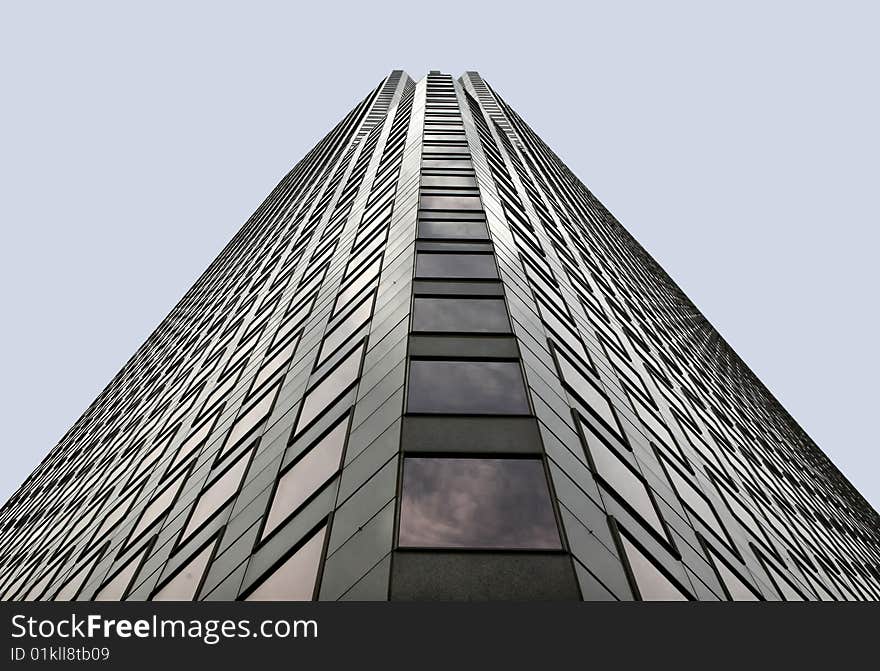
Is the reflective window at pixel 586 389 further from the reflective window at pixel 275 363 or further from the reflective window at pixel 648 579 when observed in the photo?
the reflective window at pixel 275 363

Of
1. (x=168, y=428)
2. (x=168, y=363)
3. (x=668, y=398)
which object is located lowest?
(x=168, y=363)

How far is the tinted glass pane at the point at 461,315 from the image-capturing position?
18497 millimetres

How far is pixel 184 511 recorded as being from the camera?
20.8m

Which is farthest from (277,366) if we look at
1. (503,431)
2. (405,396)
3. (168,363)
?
(168,363)

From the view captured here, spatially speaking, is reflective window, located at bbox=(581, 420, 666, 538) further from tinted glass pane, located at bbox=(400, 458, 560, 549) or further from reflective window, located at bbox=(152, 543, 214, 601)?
reflective window, located at bbox=(152, 543, 214, 601)

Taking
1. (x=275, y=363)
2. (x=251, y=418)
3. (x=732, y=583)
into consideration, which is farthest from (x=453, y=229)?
(x=732, y=583)

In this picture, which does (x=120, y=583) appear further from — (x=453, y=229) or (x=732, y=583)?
(x=732, y=583)

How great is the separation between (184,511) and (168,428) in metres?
11.7

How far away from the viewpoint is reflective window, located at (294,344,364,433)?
18281 millimetres

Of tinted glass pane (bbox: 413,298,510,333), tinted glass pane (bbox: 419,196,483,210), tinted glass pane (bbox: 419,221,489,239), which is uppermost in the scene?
tinted glass pane (bbox: 419,196,483,210)

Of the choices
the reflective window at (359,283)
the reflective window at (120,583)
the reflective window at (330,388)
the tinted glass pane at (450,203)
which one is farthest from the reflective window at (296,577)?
the tinted glass pane at (450,203)

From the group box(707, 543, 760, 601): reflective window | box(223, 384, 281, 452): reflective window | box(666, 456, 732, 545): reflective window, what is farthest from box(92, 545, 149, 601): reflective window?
box(707, 543, 760, 601): reflective window

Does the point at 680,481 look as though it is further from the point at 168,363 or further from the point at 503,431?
the point at 168,363

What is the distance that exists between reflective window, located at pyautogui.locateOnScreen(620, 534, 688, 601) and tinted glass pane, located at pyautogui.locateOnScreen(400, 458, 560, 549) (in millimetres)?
1609
